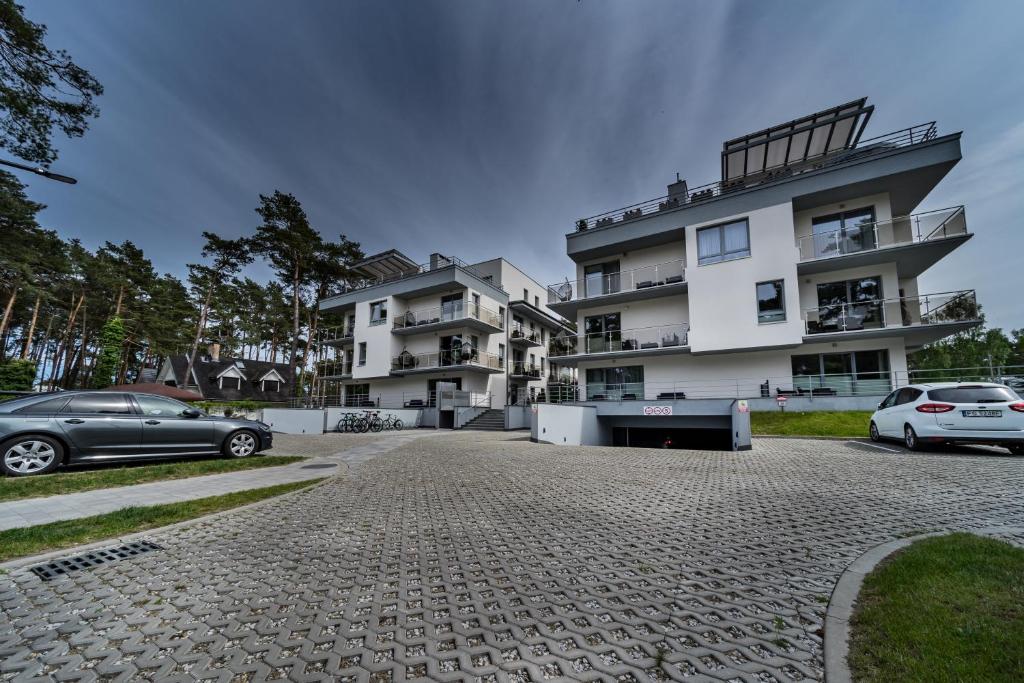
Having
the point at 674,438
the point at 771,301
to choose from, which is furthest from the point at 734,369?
the point at 674,438

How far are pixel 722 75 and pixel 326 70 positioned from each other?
36.3ft

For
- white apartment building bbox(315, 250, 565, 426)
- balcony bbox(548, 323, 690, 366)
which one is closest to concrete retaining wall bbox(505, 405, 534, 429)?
white apartment building bbox(315, 250, 565, 426)

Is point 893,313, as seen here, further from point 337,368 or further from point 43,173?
point 337,368

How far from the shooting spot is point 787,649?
7.54 feet

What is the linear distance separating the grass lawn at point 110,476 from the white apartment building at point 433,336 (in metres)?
15.7

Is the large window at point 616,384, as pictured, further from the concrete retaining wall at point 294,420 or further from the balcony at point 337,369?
the balcony at point 337,369

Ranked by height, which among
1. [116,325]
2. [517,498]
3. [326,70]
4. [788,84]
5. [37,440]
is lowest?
[517,498]

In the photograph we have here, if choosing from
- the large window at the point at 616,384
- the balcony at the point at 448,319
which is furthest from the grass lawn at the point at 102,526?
the balcony at the point at 448,319

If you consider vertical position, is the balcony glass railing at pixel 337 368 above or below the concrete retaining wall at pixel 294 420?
above

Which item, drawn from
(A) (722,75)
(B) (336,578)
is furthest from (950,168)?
(B) (336,578)

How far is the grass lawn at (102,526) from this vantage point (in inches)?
150

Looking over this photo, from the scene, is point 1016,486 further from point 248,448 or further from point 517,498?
point 248,448

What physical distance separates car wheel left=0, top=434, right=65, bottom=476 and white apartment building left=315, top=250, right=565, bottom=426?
17452 mm

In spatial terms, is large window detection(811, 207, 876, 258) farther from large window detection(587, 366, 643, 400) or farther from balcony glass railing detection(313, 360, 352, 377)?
balcony glass railing detection(313, 360, 352, 377)
